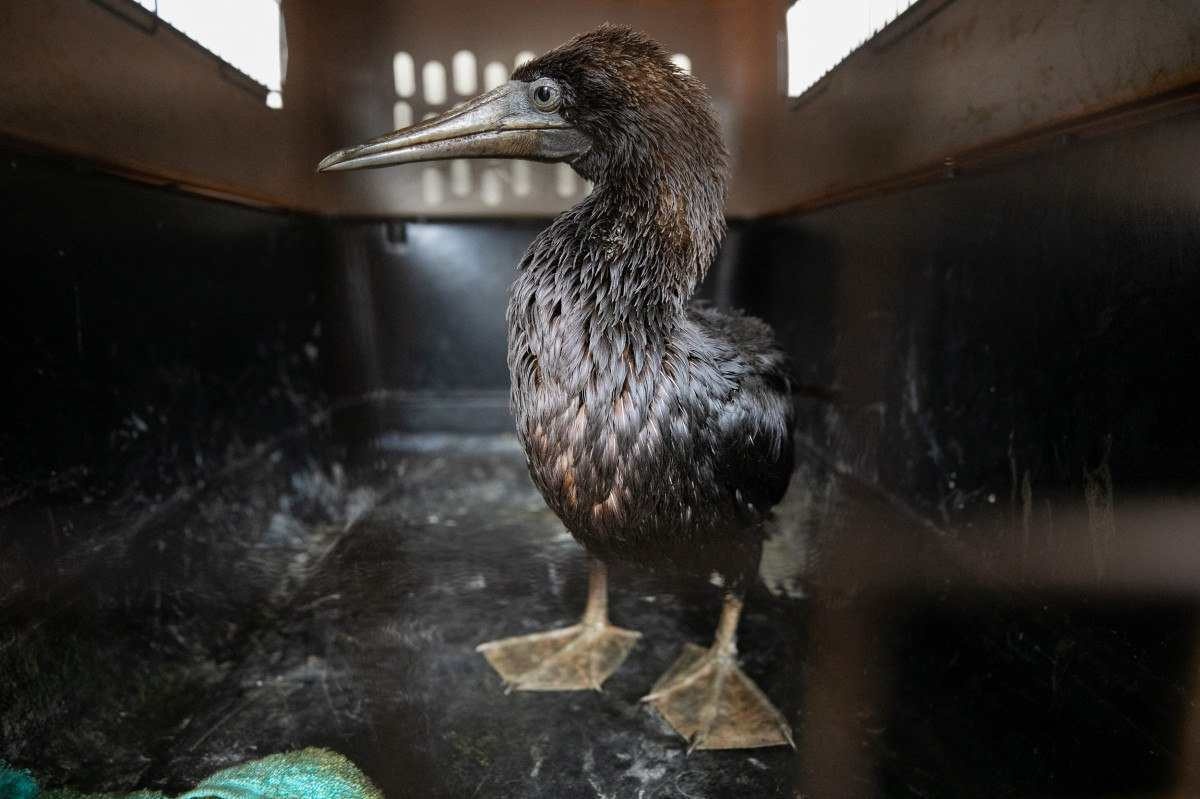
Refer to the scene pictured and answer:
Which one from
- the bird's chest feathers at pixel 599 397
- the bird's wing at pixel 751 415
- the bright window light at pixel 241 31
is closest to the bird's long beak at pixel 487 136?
the bird's chest feathers at pixel 599 397

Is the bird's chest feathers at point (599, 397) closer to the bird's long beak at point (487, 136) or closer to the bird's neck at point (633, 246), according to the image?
the bird's neck at point (633, 246)

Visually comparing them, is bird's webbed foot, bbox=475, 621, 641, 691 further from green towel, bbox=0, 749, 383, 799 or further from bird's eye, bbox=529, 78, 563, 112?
bird's eye, bbox=529, 78, 563, 112

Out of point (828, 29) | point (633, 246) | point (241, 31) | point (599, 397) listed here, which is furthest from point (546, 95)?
point (241, 31)

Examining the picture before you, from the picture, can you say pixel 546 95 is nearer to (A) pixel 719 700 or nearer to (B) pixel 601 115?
(B) pixel 601 115

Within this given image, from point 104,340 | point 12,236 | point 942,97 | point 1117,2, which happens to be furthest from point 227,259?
point 1117,2

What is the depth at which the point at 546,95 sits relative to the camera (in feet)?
5.47

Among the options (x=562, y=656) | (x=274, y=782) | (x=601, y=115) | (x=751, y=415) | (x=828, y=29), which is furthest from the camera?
(x=562, y=656)

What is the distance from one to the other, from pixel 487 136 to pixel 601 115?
0.27m

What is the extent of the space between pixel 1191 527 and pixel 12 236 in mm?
2418

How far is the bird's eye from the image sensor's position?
166 cm

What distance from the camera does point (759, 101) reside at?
2137 millimetres

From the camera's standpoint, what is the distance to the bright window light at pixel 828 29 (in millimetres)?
1907

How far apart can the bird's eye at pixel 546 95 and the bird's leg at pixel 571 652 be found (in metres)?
1.31

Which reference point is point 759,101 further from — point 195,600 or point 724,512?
point 195,600
